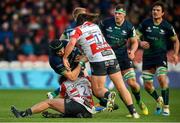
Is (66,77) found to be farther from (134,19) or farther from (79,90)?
(134,19)

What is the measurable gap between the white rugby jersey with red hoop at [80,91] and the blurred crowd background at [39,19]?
40.2ft

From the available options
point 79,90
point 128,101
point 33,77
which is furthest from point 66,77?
point 33,77

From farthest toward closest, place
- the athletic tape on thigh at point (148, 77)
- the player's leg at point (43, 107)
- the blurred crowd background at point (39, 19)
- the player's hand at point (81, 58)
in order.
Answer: the blurred crowd background at point (39, 19)
the athletic tape on thigh at point (148, 77)
the player's hand at point (81, 58)
the player's leg at point (43, 107)

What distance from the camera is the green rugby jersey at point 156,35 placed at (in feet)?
53.8

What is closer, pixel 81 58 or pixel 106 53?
pixel 106 53

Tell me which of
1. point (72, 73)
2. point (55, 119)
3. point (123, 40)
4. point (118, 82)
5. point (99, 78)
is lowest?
point (55, 119)

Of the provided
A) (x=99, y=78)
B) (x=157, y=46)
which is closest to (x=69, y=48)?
(x=99, y=78)

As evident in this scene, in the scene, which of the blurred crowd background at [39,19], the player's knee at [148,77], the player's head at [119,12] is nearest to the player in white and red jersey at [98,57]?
the player's head at [119,12]

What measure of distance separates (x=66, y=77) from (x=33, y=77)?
12.1 m

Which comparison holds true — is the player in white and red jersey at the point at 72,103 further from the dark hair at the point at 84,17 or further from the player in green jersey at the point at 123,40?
the player in green jersey at the point at 123,40

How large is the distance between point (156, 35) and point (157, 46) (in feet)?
0.91

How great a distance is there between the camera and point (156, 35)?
16.5 m

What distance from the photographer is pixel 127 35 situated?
16156mm

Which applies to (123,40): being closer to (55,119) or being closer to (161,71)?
(161,71)
